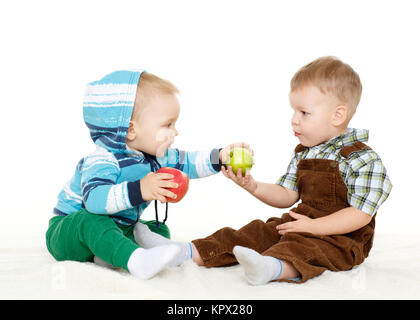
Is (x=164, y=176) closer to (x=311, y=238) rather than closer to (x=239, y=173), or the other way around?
Answer: (x=239, y=173)

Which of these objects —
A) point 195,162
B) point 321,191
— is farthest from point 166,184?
point 321,191

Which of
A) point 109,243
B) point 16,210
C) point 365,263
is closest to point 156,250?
point 109,243

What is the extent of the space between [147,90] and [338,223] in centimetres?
83

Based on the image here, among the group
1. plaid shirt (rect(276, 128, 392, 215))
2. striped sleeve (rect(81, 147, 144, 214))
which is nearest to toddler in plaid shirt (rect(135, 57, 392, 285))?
plaid shirt (rect(276, 128, 392, 215))

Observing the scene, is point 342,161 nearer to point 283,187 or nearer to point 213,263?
point 283,187

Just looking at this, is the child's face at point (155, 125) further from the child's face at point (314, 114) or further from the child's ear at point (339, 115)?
the child's ear at point (339, 115)

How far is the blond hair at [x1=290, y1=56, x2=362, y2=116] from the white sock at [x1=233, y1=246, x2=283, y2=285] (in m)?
0.71

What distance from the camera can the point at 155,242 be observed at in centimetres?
193

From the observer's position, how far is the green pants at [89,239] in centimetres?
168

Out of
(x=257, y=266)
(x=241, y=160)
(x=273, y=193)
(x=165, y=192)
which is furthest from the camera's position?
(x=273, y=193)

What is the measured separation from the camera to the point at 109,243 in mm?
1695

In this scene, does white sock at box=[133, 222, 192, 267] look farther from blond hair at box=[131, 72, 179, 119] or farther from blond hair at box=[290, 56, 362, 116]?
blond hair at box=[290, 56, 362, 116]

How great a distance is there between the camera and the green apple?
1.94m

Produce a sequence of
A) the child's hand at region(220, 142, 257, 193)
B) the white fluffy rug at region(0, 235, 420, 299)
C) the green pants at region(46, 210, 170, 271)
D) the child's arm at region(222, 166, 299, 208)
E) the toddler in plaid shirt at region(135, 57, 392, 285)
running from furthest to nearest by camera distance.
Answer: the child's arm at region(222, 166, 299, 208) → the child's hand at region(220, 142, 257, 193) → the toddler in plaid shirt at region(135, 57, 392, 285) → the green pants at region(46, 210, 170, 271) → the white fluffy rug at region(0, 235, 420, 299)
